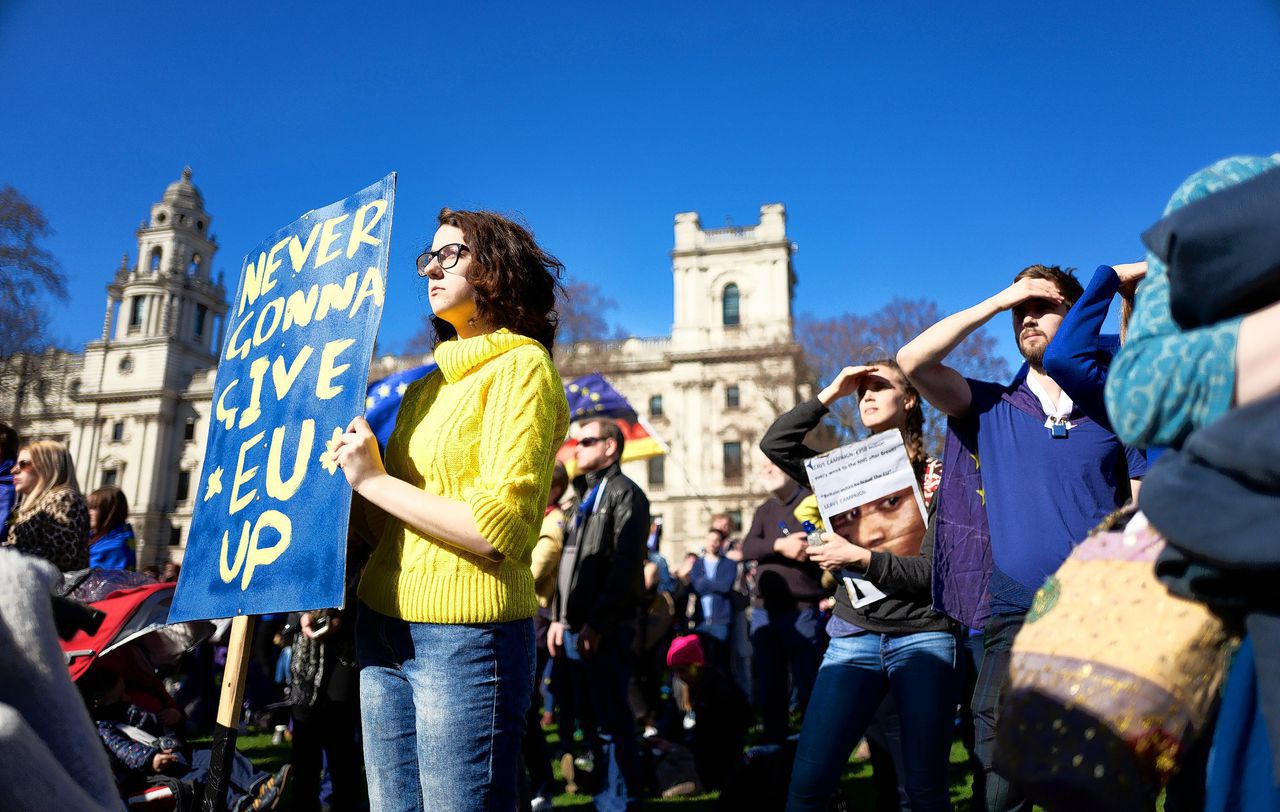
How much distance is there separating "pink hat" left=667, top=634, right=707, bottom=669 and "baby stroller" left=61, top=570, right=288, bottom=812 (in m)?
2.89

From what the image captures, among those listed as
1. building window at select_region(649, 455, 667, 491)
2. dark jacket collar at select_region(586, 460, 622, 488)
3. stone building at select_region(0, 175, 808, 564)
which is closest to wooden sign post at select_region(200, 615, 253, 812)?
dark jacket collar at select_region(586, 460, 622, 488)

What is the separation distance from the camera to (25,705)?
1099 millimetres

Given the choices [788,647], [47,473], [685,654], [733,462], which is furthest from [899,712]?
[733,462]

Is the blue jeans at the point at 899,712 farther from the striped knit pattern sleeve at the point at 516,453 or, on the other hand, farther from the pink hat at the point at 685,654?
the pink hat at the point at 685,654

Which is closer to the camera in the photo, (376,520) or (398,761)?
(398,761)

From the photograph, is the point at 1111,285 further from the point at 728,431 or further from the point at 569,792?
the point at 728,431

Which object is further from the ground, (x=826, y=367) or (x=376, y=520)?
(x=826, y=367)

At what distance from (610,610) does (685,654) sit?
158 centimetres

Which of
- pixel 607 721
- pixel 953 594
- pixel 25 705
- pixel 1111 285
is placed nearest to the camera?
pixel 25 705

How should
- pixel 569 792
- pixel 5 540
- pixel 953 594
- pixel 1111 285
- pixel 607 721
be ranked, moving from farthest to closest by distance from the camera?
pixel 569 792, pixel 607 721, pixel 5 540, pixel 953 594, pixel 1111 285

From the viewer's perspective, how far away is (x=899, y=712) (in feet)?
9.31

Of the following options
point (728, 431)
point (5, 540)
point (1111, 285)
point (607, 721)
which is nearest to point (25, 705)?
point (1111, 285)

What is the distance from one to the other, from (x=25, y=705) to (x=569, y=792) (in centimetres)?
487

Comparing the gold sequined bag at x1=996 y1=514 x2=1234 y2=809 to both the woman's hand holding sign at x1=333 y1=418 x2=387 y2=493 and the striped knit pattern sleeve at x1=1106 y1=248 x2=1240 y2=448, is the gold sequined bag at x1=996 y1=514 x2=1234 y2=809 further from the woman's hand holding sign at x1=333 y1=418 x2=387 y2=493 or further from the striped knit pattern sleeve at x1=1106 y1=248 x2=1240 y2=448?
the woman's hand holding sign at x1=333 y1=418 x2=387 y2=493
